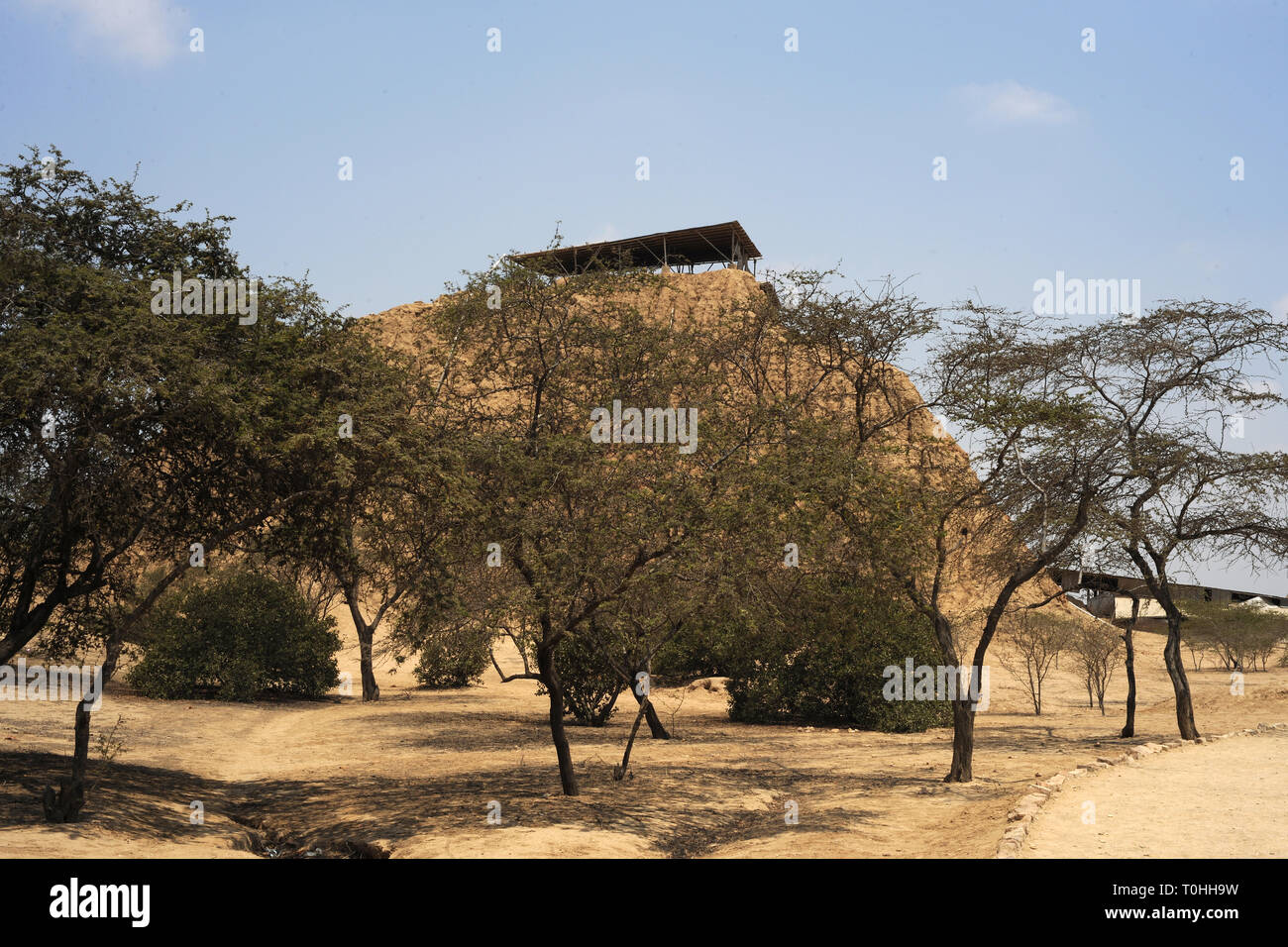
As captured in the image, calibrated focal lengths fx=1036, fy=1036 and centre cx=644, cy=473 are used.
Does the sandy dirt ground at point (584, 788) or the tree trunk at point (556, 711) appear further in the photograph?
the tree trunk at point (556, 711)

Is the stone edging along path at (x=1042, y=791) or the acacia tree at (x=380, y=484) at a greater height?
the acacia tree at (x=380, y=484)

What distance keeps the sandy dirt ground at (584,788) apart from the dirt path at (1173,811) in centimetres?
5

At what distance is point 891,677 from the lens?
894 inches

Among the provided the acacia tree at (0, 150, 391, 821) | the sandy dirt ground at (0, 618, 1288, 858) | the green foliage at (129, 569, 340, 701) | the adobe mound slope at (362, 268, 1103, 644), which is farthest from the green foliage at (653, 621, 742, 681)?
the acacia tree at (0, 150, 391, 821)

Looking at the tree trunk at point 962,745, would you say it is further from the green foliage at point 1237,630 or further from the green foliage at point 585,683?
the green foliage at point 1237,630

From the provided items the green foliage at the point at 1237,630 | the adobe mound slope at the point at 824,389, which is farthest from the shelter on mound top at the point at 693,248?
the green foliage at the point at 1237,630

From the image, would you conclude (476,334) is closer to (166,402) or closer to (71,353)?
(166,402)

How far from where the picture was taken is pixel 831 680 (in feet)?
77.4

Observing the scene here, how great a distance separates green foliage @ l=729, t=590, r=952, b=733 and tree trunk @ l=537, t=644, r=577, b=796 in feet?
29.4

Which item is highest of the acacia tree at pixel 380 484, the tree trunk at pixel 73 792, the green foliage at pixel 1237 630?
the acacia tree at pixel 380 484

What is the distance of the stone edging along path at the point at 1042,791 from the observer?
903 cm

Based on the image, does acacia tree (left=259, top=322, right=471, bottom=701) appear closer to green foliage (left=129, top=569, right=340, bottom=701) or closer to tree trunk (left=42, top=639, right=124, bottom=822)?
tree trunk (left=42, top=639, right=124, bottom=822)

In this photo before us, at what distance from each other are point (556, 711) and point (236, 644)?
57.1 ft
